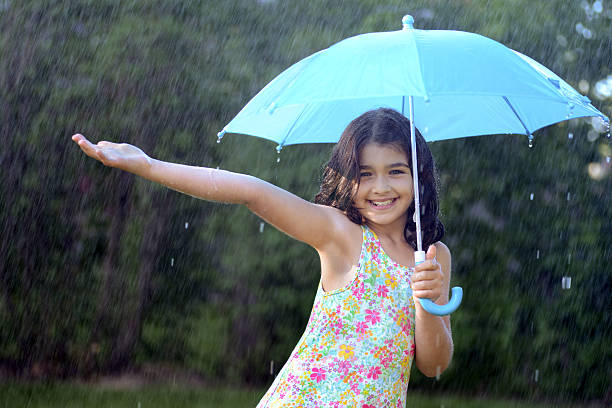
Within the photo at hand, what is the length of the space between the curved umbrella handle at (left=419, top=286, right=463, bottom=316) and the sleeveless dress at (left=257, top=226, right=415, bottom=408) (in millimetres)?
176

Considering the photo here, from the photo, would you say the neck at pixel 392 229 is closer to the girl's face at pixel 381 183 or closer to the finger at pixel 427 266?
the girl's face at pixel 381 183

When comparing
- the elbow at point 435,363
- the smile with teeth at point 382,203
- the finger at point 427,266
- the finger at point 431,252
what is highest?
the smile with teeth at point 382,203

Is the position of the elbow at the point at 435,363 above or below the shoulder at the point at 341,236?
below

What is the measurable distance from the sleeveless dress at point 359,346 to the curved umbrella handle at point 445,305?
0.18 m

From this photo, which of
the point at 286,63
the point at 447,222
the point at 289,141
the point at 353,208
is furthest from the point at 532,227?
the point at 353,208

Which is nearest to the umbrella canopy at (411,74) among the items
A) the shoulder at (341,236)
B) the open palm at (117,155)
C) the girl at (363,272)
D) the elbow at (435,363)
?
the girl at (363,272)

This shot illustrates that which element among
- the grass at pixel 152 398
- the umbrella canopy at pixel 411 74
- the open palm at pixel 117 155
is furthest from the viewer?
the grass at pixel 152 398

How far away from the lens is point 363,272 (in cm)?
248

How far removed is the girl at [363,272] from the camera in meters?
2.35

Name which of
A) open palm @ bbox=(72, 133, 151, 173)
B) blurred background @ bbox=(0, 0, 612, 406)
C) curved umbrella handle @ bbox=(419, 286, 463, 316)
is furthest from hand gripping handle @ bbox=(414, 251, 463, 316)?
blurred background @ bbox=(0, 0, 612, 406)

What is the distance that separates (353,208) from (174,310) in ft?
12.4

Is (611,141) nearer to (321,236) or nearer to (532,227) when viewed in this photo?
(532,227)

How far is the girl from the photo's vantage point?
92.6 inches

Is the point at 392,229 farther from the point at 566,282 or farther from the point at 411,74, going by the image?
the point at 566,282
